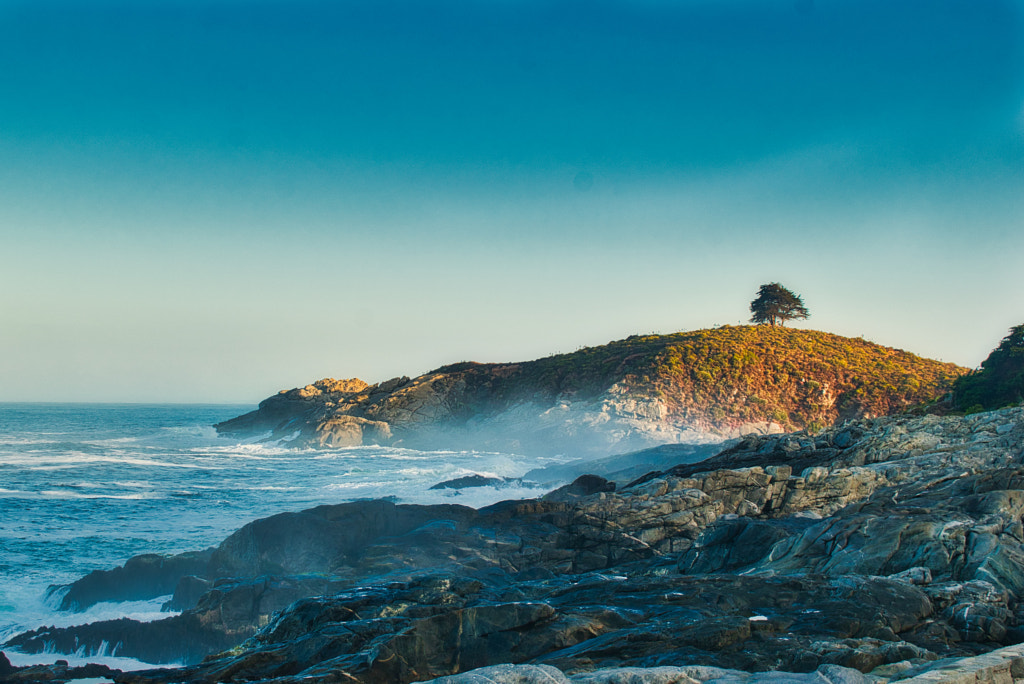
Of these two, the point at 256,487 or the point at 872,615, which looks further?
the point at 256,487

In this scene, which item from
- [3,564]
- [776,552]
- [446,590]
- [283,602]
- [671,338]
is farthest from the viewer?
[671,338]

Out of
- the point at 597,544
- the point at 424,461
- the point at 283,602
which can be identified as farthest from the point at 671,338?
the point at 283,602

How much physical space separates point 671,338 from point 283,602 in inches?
3015

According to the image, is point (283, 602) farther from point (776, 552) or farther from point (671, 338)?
point (671, 338)

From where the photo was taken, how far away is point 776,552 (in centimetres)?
1386

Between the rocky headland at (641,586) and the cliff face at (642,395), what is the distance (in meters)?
40.8

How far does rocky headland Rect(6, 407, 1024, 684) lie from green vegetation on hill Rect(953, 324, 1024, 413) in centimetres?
1076

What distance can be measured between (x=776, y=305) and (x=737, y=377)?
2246 cm

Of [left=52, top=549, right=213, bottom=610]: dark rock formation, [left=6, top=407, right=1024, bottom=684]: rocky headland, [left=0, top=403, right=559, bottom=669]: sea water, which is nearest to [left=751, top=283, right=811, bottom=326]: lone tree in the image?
[left=0, top=403, right=559, bottom=669]: sea water

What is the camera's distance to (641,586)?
11.5m

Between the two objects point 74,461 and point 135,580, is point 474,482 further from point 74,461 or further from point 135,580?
point 74,461

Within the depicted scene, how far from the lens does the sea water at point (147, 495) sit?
2092 cm

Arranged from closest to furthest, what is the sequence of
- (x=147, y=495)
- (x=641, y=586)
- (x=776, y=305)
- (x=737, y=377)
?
(x=641, y=586), (x=147, y=495), (x=737, y=377), (x=776, y=305)

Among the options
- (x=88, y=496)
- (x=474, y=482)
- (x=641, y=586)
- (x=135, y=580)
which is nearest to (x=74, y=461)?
(x=88, y=496)
